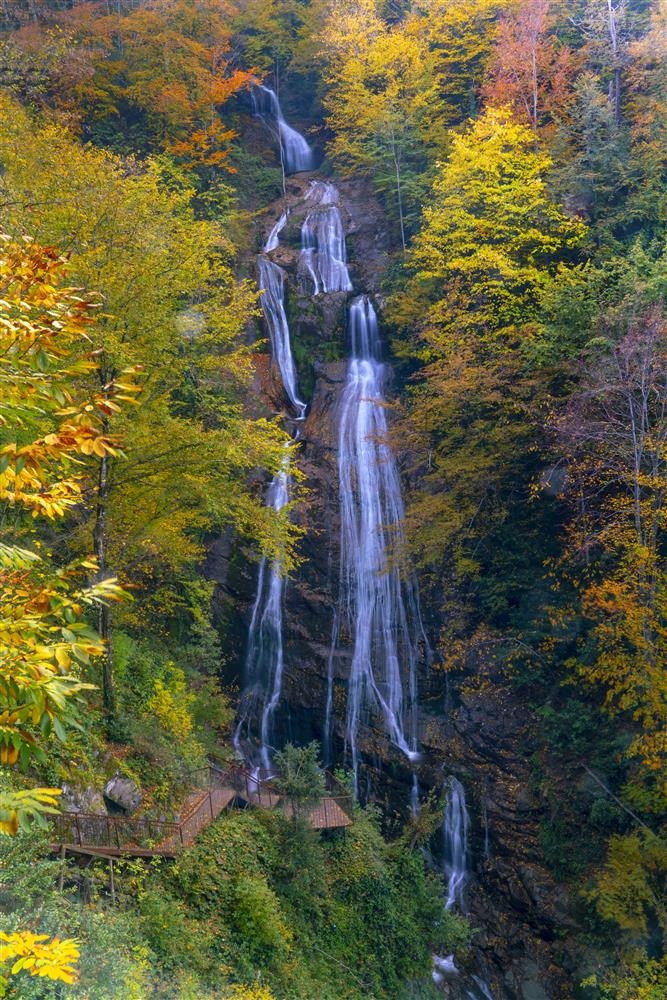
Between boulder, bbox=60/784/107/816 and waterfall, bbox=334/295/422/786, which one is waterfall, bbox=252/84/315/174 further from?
boulder, bbox=60/784/107/816

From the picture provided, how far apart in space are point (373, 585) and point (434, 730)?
12.0 ft

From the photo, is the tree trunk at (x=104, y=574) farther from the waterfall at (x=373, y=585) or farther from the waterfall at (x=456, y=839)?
the waterfall at (x=456, y=839)

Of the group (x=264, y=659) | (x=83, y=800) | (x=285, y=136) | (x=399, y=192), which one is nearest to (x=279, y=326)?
(x=399, y=192)

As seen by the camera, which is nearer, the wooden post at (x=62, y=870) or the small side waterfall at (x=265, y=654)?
the wooden post at (x=62, y=870)

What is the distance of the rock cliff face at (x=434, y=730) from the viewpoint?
1317cm

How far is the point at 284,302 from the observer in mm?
21312

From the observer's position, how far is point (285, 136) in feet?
95.4

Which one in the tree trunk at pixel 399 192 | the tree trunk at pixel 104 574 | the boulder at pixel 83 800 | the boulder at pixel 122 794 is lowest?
the boulder at pixel 122 794

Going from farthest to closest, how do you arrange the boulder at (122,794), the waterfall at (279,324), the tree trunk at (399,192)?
the tree trunk at (399,192), the waterfall at (279,324), the boulder at (122,794)

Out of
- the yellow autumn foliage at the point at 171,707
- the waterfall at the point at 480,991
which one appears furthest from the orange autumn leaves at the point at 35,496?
the waterfall at the point at 480,991

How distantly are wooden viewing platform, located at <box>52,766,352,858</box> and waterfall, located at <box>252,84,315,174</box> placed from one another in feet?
78.4

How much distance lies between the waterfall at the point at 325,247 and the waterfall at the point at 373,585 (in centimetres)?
415

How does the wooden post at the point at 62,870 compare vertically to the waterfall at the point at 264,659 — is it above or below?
above

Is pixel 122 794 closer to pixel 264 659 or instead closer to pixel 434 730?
pixel 264 659
